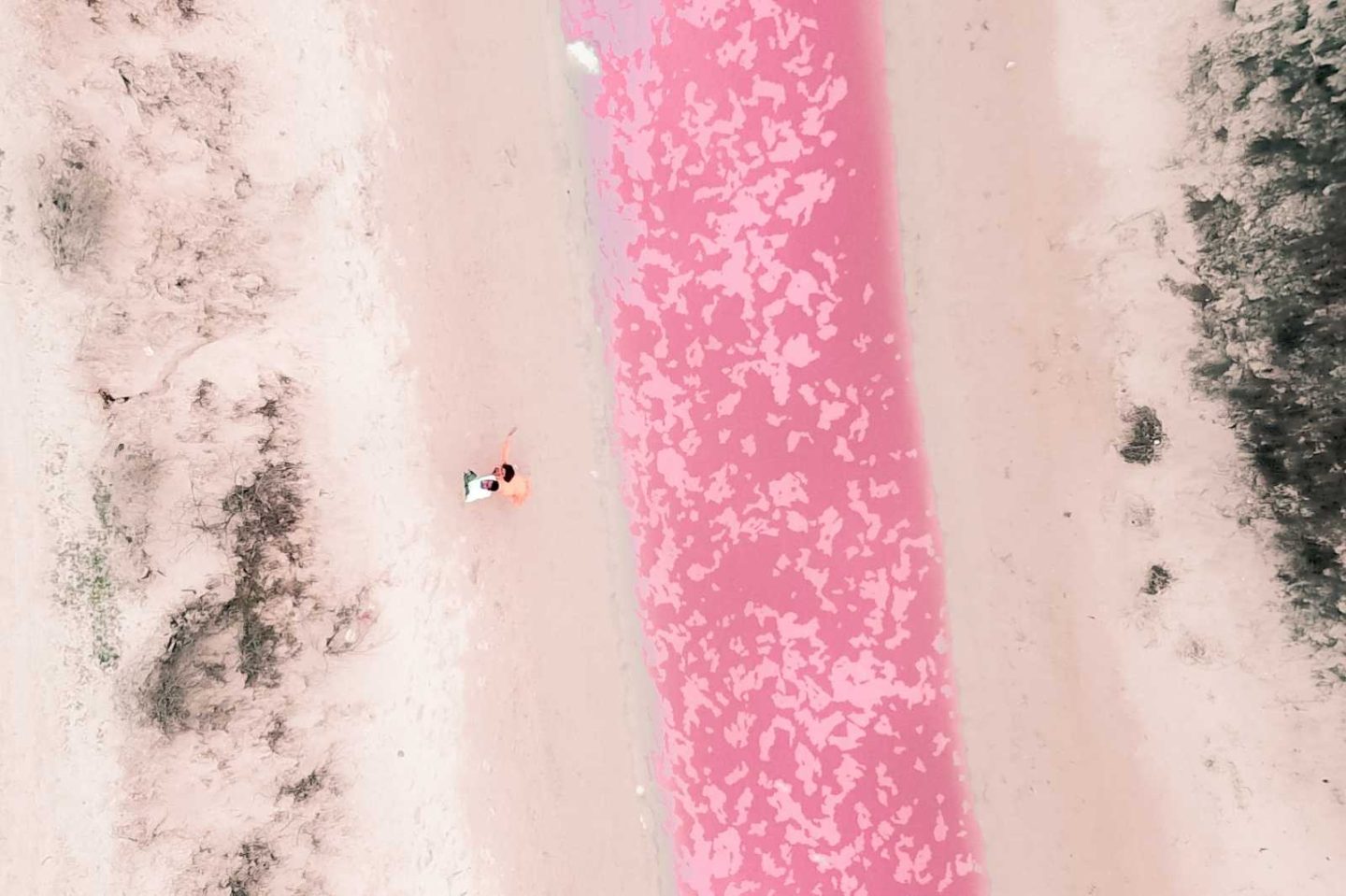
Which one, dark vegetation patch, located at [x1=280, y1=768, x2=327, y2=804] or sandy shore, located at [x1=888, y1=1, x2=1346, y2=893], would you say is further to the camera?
dark vegetation patch, located at [x1=280, y1=768, x2=327, y2=804]

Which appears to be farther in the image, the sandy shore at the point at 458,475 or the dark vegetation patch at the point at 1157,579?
the dark vegetation patch at the point at 1157,579

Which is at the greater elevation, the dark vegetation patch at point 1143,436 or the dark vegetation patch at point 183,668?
the dark vegetation patch at point 1143,436

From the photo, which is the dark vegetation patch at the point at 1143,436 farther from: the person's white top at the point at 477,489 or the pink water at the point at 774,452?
the person's white top at the point at 477,489

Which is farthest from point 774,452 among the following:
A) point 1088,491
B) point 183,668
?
point 183,668

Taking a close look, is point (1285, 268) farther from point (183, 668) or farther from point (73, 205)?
point (73, 205)

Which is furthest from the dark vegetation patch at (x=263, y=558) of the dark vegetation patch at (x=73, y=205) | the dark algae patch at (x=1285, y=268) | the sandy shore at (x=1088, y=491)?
the dark algae patch at (x=1285, y=268)

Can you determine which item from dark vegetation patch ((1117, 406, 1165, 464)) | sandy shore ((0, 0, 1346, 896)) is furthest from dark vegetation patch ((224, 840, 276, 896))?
dark vegetation patch ((1117, 406, 1165, 464))

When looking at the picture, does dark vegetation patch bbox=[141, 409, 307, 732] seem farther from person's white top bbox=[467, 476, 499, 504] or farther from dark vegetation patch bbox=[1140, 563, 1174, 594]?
dark vegetation patch bbox=[1140, 563, 1174, 594]
